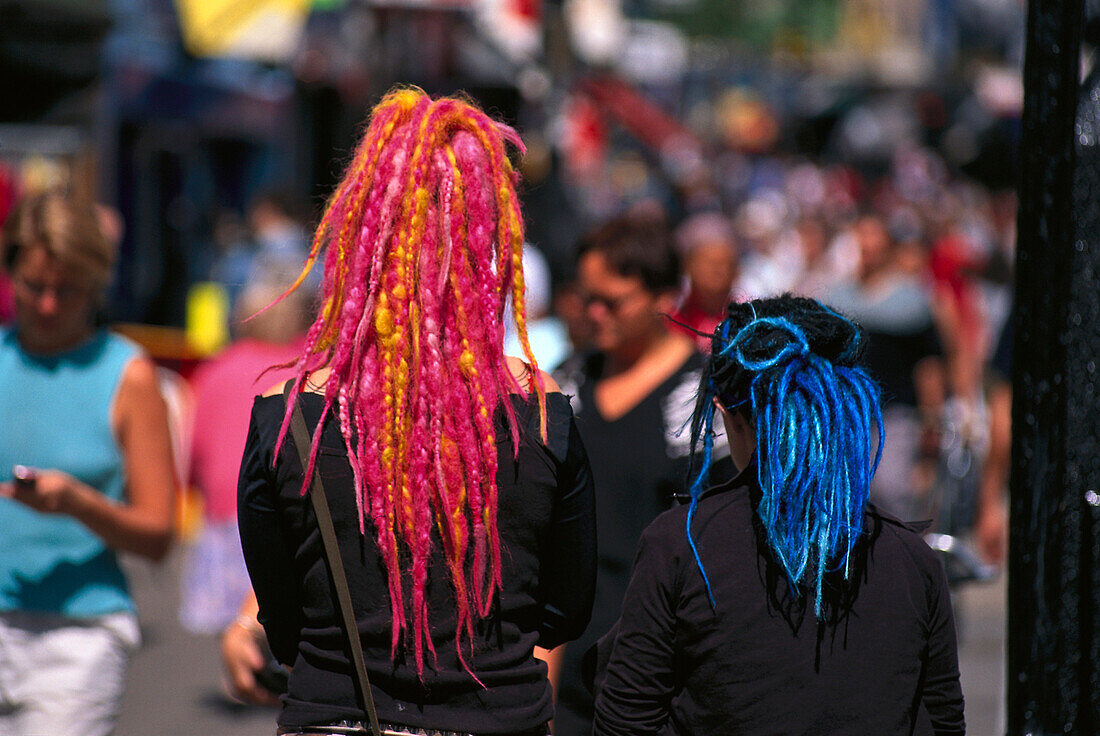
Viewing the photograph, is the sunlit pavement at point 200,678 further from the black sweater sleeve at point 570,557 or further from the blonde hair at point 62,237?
the black sweater sleeve at point 570,557

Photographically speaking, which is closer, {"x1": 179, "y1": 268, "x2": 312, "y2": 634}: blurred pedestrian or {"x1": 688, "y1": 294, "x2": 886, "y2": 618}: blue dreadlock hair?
{"x1": 688, "y1": 294, "x2": 886, "y2": 618}: blue dreadlock hair

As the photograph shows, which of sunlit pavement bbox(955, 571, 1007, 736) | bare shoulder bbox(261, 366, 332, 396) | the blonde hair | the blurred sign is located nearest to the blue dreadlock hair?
bare shoulder bbox(261, 366, 332, 396)

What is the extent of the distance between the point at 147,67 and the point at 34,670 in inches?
403

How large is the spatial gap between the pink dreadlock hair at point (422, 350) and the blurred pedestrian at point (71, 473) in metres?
1.23

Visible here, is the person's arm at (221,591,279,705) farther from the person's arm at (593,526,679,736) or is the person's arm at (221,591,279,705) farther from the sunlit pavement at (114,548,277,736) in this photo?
the sunlit pavement at (114,548,277,736)

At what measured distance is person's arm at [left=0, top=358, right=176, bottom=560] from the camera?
125 inches

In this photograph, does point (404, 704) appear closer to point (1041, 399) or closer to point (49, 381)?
point (1041, 399)

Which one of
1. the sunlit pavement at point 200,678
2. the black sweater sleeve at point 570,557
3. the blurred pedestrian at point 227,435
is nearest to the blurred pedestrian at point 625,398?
the black sweater sleeve at point 570,557

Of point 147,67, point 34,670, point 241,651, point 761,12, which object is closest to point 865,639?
point 241,651

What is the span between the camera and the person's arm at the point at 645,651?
6.77 feet

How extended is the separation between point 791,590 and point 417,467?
634mm

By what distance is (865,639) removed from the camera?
205cm

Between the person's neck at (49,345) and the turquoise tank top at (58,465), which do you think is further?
the person's neck at (49,345)

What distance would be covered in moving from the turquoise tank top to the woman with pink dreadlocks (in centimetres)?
121
